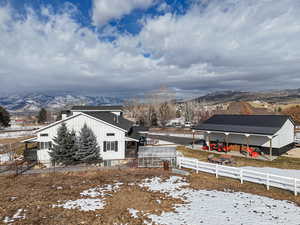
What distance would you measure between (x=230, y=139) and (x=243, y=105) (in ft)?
133

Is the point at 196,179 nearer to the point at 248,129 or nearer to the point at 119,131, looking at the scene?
the point at 119,131

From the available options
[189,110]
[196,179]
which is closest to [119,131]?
[196,179]

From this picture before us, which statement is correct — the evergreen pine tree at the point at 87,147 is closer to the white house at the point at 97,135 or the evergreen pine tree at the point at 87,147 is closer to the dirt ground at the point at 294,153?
the white house at the point at 97,135

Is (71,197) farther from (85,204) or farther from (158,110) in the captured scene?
(158,110)

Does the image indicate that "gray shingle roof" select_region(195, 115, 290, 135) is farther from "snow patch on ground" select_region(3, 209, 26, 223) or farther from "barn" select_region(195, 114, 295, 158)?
"snow patch on ground" select_region(3, 209, 26, 223)

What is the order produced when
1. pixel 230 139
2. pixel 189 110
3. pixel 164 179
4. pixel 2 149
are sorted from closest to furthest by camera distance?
pixel 164 179 < pixel 230 139 < pixel 2 149 < pixel 189 110

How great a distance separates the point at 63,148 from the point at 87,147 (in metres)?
2.72

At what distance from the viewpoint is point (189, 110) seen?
78000 millimetres

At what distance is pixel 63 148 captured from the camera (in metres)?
20.4

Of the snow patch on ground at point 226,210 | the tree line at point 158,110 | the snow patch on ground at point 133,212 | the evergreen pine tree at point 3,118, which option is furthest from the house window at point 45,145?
the evergreen pine tree at point 3,118

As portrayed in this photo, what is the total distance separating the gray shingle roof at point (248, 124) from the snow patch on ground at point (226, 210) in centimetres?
1621

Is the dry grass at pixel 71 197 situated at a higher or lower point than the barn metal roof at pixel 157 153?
lower

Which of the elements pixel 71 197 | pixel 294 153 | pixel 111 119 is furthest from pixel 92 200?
pixel 294 153

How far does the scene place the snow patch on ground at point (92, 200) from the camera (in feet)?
31.3
